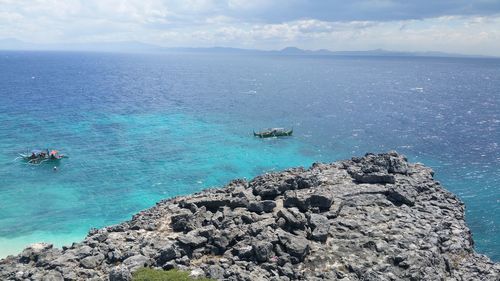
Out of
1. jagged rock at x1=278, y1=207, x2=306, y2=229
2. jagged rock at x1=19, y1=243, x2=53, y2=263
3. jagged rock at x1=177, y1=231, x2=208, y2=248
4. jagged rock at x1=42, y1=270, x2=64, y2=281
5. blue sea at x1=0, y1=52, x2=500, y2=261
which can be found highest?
jagged rock at x1=278, y1=207, x2=306, y2=229

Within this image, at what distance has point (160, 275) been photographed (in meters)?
30.6

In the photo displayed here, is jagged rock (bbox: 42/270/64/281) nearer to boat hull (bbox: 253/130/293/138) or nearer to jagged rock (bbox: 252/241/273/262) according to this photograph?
jagged rock (bbox: 252/241/273/262)

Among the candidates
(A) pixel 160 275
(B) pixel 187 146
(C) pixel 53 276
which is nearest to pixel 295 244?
(A) pixel 160 275

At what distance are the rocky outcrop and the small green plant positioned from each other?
857mm

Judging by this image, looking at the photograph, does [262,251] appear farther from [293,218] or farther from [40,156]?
[40,156]

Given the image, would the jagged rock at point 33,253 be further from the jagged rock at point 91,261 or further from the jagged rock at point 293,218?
the jagged rock at point 293,218

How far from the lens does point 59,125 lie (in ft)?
394

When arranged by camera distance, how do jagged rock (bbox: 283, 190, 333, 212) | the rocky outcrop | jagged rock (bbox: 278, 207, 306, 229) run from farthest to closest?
1. jagged rock (bbox: 283, 190, 333, 212)
2. jagged rock (bbox: 278, 207, 306, 229)
3. the rocky outcrop

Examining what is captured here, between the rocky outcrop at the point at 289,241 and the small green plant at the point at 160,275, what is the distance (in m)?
0.86

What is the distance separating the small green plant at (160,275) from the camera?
3025 cm

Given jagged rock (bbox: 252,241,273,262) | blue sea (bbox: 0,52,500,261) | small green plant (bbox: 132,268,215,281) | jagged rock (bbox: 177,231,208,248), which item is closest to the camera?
small green plant (bbox: 132,268,215,281)

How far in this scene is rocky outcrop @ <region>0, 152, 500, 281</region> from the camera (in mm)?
32969

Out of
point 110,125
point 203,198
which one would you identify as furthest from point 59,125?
point 203,198

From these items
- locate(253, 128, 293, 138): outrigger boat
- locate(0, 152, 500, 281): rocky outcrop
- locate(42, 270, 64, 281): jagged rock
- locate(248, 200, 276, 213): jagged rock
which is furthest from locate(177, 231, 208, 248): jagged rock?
locate(253, 128, 293, 138): outrigger boat
